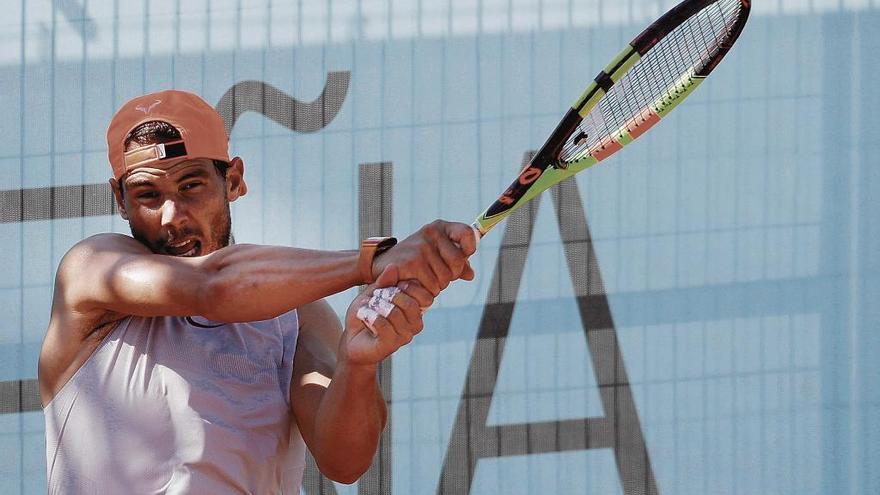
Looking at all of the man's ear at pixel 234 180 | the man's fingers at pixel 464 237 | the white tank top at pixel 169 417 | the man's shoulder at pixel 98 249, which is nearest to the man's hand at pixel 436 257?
the man's fingers at pixel 464 237

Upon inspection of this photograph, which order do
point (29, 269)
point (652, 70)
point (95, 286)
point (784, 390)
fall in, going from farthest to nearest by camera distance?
point (29, 269) < point (784, 390) < point (652, 70) < point (95, 286)

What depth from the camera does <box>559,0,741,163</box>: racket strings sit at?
262 centimetres

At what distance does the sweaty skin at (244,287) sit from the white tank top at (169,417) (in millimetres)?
56

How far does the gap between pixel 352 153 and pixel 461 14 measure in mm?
485

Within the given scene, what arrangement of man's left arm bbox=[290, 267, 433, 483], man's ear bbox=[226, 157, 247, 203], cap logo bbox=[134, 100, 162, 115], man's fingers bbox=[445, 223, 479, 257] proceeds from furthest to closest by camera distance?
man's ear bbox=[226, 157, 247, 203], cap logo bbox=[134, 100, 162, 115], man's left arm bbox=[290, 267, 433, 483], man's fingers bbox=[445, 223, 479, 257]

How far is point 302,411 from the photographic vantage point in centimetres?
266

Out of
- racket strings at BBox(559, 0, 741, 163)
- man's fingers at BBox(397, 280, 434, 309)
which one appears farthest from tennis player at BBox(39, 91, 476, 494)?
racket strings at BBox(559, 0, 741, 163)

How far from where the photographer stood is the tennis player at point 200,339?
238 centimetres

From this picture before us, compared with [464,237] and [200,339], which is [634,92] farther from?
[200,339]

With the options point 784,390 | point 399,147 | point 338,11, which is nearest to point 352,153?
point 399,147

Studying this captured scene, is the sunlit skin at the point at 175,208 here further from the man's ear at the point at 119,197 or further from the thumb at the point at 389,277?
the thumb at the point at 389,277

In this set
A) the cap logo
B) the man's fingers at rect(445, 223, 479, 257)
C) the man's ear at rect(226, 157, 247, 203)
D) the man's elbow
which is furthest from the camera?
the man's ear at rect(226, 157, 247, 203)

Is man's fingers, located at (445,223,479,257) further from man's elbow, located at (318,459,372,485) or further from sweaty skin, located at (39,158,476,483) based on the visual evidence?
man's elbow, located at (318,459,372,485)

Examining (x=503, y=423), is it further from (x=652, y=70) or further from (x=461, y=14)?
(x=652, y=70)
